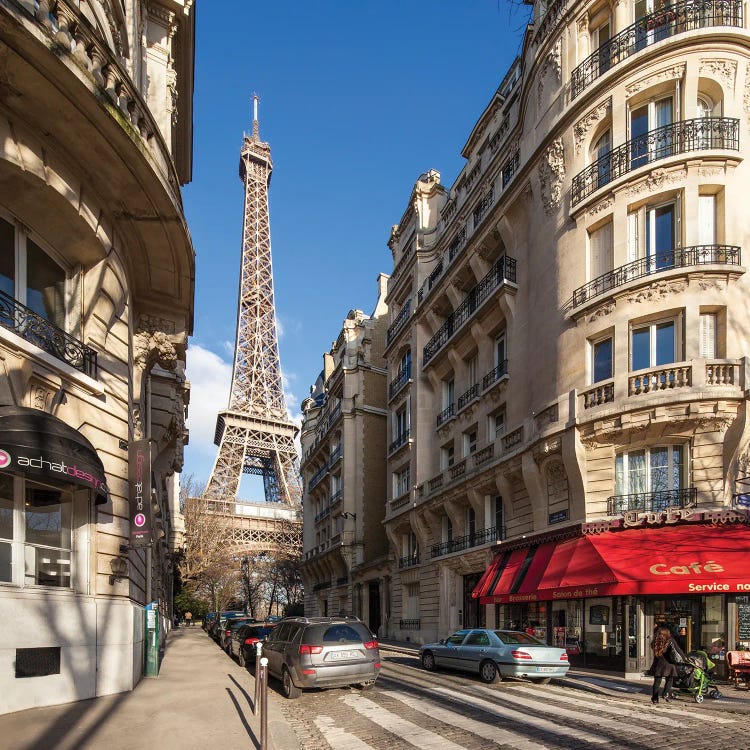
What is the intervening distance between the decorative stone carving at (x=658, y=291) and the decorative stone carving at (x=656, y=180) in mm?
2746

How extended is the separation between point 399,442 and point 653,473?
19.4m

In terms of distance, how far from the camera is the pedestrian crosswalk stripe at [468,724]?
8.79m

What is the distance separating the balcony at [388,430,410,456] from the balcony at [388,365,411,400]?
7.73 feet

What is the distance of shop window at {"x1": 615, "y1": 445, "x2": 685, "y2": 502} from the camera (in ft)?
58.8

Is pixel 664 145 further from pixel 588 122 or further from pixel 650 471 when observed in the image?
pixel 650 471

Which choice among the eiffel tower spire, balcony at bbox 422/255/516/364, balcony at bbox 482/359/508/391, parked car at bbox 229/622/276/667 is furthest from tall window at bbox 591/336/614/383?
the eiffel tower spire

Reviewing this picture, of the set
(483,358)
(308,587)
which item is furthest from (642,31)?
(308,587)

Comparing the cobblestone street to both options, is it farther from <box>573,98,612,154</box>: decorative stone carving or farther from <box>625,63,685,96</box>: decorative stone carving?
<box>625,63,685,96</box>: decorative stone carving

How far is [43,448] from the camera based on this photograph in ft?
31.4

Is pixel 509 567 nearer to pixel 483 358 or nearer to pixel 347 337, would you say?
pixel 483 358

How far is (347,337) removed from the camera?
51500mm

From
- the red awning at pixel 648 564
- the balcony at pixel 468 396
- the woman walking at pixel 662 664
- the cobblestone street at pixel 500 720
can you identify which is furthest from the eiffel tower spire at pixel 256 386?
the woman walking at pixel 662 664

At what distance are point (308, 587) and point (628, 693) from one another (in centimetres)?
4933

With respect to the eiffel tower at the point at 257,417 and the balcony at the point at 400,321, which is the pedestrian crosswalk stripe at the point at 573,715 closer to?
the balcony at the point at 400,321
